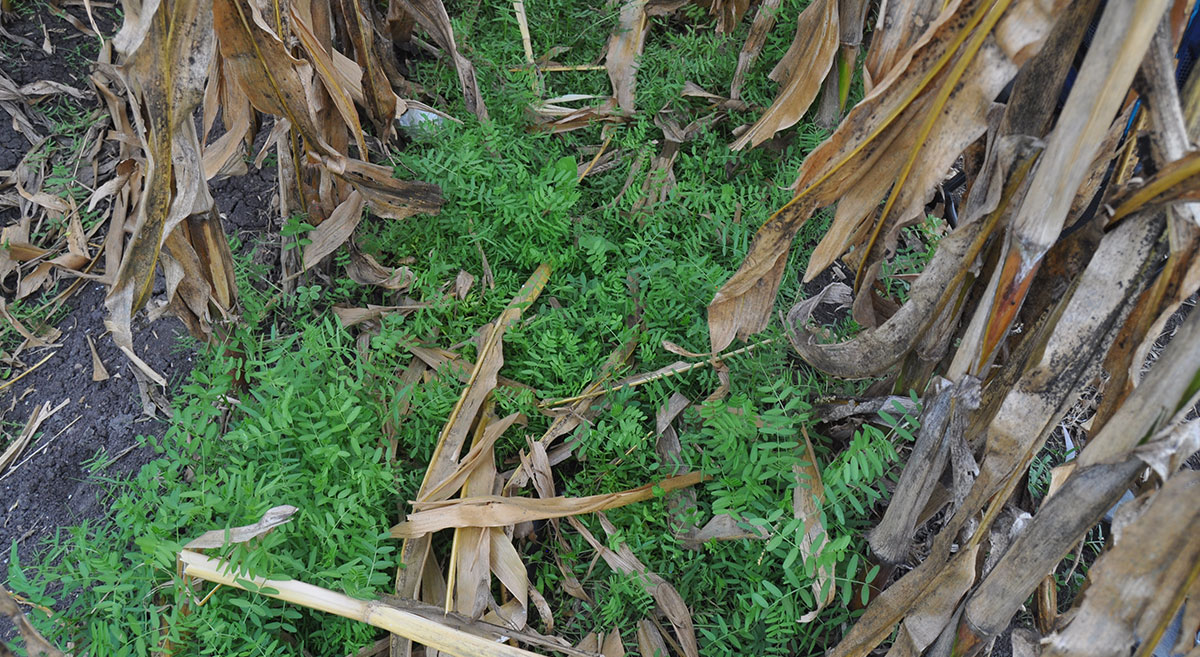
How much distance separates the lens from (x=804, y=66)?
6.50 feet

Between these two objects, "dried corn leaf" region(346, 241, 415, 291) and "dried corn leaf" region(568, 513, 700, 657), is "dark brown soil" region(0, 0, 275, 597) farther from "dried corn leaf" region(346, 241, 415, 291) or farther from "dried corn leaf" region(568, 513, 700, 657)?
"dried corn leaf" region(568, 513, 700, 657)

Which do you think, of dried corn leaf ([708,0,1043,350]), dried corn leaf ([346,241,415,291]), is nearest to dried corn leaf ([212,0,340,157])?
dried corn leaf ([346,241,415,291])

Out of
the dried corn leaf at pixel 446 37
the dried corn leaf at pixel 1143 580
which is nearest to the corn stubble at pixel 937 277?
the dried corn leaf at pixel 1143 580

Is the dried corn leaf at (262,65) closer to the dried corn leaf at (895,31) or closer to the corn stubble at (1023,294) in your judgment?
the corn stubble at (1023,294)

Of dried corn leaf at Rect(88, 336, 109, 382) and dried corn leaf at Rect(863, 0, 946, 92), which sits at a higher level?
dried corn leaf at Rect(863, 0, 946, 92)

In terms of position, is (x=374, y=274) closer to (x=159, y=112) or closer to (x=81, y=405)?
(x=159, y=112)

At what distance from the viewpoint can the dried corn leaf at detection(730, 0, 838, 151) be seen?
1.89 meters

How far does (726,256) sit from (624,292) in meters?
0.31

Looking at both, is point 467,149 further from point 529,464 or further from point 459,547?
point 459,547

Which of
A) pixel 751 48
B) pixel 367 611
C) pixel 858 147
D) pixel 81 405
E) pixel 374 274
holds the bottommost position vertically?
pixel 81 405

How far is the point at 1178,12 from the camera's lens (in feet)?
3.05

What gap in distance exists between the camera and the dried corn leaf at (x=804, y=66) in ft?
6.20

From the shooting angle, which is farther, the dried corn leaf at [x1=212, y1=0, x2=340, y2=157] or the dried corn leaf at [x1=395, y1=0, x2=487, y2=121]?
the dried corn leaf at [x1=395, y1=0, x2=487, y2=121]

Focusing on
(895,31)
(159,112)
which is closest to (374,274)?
(159,112)
